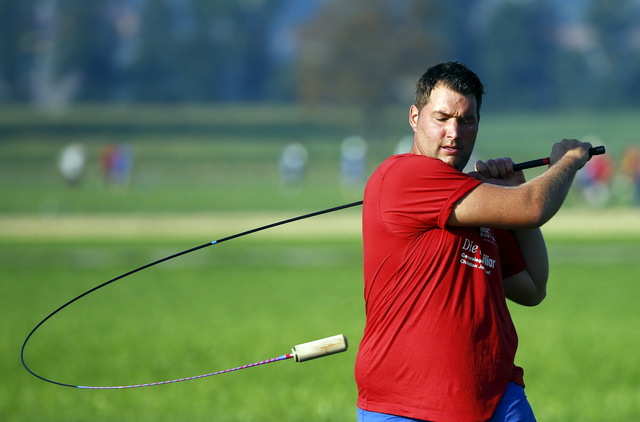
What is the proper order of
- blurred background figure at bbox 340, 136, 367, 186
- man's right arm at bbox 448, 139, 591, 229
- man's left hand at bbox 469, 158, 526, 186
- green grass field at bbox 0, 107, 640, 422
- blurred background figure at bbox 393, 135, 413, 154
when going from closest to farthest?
man's right arm at bbox 448, 139, 591, 229 → man's left hand at bbox 469, 158, 526, 186 → green grass field at bbox 0, 107, 640, 422 → blurred background figure at bbox 340, 136, 367, 186 → blurred background figure at bbox 393, 135, 413, 154

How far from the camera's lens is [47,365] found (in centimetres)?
1712

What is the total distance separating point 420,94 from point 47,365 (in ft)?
42.2

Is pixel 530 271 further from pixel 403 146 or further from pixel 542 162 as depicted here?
pixel 403 146

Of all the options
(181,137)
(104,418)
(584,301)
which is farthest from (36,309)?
(181,137)

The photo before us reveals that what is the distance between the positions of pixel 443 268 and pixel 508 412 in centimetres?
61

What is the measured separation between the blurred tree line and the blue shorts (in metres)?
110

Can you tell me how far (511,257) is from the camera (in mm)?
5531

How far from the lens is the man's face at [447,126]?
496 cm

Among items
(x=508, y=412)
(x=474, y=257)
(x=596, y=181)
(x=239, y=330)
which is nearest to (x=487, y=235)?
(x=474, y=257)

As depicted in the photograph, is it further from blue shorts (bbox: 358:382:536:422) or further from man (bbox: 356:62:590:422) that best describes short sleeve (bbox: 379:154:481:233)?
blue shorts (bbox: 358:382:536:422)

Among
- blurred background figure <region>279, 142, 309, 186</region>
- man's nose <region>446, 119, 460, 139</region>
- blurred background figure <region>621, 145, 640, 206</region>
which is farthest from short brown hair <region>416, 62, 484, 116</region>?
blurred background figure <region>279, 142, 309, 186</region>

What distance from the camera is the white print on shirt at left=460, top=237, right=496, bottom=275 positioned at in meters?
4.89

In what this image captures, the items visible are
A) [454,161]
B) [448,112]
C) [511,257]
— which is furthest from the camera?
[511,257]

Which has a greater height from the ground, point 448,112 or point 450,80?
point 450,80
